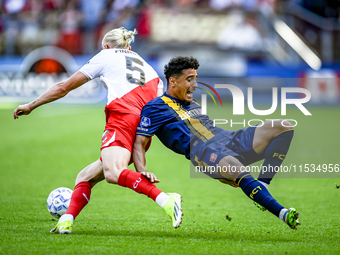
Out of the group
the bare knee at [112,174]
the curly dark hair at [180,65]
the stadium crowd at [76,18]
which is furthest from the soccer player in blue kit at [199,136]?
the stadium crowd at [76,18]

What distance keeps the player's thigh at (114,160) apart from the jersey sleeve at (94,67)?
2.35 ft

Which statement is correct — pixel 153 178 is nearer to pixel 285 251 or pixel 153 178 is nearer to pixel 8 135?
pixel 285 251

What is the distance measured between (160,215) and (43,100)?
182cm

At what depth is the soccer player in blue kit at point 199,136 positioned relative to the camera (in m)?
3.98

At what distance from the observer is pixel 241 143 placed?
4.15 m

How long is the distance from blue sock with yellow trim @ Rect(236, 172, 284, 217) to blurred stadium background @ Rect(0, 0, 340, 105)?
13868 millimetres

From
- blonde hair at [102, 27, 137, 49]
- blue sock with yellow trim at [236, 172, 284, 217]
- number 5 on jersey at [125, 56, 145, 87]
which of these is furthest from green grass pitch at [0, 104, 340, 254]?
blonde hair at [102, 27, 137, 49]

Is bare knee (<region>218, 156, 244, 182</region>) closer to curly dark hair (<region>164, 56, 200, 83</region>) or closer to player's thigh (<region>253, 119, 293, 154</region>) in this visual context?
player's thigh (<region>253, 119, 293, 154</region>)

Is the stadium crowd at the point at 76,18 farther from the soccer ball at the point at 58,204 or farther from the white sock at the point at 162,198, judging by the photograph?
the white sock at the point at 162,198

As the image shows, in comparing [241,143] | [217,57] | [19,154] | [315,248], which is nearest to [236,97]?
[241,143]

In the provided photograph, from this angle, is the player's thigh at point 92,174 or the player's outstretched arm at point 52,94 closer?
the player's outstretched arm at point 52,94

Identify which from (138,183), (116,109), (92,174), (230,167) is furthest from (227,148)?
(92,174)

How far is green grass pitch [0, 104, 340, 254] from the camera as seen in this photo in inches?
140

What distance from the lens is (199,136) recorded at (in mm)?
4191
